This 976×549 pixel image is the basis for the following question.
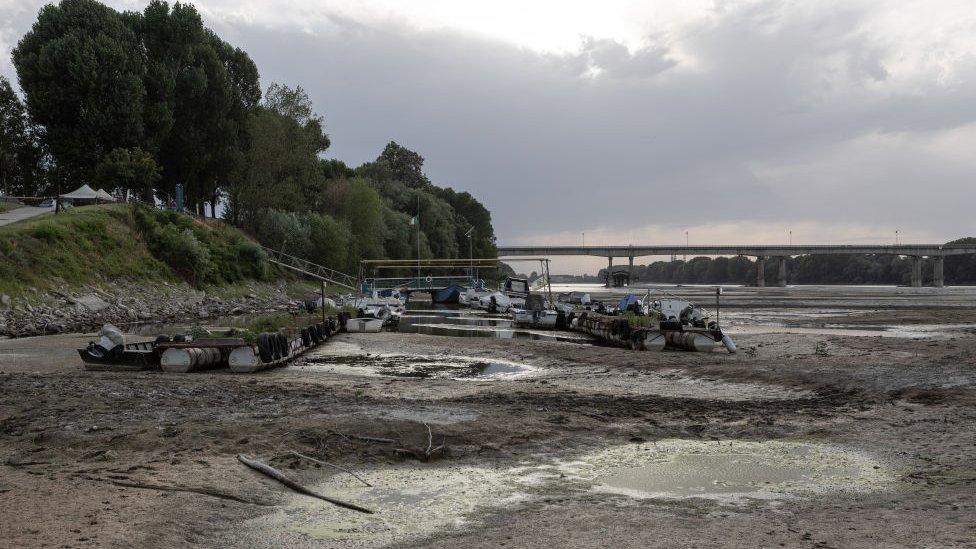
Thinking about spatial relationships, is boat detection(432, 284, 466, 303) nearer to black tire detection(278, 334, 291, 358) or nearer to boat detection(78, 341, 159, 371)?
black tire detection(278, 334, 291, 358)

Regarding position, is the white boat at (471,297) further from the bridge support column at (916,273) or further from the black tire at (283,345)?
the bridge support column at (916,273)

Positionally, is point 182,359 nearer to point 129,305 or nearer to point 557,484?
point 557,484

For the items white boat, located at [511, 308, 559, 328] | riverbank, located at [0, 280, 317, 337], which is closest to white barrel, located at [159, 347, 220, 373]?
riverbank, located at [0, 280, 317, 337]

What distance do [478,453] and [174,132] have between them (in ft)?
215

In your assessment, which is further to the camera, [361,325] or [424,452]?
[361,325]

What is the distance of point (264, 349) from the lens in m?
21.7

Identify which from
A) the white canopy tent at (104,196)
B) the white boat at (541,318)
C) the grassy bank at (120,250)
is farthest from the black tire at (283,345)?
the white canopy tent at (104,196)

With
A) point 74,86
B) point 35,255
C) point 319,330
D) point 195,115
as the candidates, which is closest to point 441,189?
point 195,115

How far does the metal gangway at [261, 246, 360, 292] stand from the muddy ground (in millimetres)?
50101

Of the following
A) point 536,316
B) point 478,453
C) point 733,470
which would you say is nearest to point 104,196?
point 536,316

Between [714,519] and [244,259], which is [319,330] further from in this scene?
[244,259]

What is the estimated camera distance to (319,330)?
30.3 m

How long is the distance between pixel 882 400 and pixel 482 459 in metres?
9.49

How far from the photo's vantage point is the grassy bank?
39531mm
